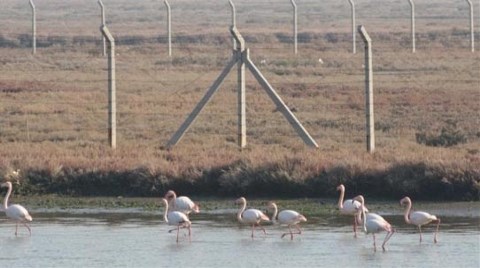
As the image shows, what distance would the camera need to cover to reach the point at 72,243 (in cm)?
1520

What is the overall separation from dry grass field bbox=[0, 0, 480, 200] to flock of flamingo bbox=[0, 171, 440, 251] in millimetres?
1449

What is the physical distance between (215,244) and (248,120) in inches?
526

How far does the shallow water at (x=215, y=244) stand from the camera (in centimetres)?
1395

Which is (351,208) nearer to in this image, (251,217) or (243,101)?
(251,217)

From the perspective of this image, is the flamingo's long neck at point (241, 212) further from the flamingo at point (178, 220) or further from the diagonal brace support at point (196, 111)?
the diagonal brace support at point (196, 111)

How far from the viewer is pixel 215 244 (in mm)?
15211

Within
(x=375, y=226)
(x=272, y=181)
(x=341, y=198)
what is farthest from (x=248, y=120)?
(x=375, y=226)

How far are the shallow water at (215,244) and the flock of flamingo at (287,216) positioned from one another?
16cm

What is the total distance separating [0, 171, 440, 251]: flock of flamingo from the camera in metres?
15.3

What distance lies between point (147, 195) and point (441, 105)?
43.8ft

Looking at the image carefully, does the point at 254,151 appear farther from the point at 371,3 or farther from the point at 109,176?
the point at 371,3

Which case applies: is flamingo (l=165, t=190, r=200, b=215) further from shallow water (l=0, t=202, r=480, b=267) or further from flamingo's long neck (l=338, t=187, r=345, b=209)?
flamingo's long neck (l=338, t=187, r=345, b=209)

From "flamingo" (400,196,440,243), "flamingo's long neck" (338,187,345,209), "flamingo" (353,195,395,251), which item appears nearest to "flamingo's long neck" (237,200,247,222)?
"flamingo's long neck" (338,187,345,209)

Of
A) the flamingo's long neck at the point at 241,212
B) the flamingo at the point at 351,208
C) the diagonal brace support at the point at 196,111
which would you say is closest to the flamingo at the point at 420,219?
the flamingo at the point at 351,208
